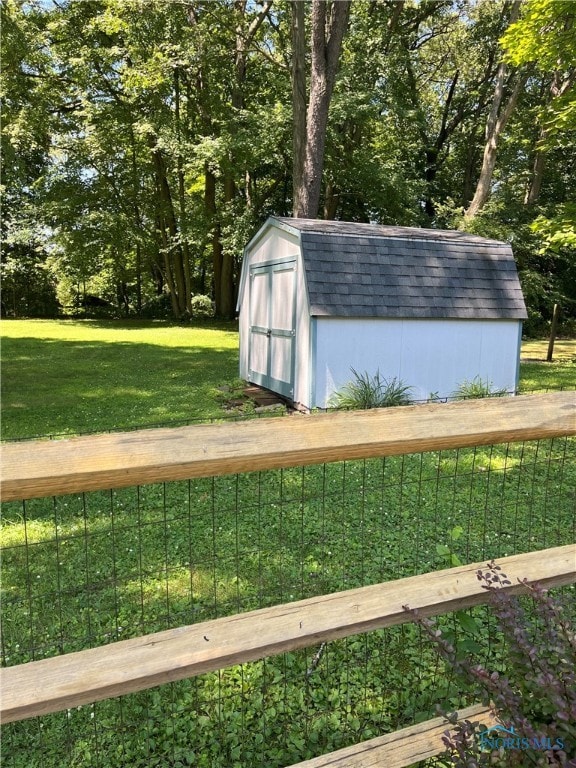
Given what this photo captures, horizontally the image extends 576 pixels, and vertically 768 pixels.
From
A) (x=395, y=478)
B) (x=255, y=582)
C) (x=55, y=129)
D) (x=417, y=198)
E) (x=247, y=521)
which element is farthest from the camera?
(x=55, y=129)

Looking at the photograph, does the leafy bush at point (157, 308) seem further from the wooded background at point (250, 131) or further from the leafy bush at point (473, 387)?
the leafy bush at point (473, 387)

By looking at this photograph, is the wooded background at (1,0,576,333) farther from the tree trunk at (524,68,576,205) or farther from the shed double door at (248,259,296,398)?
the shed double door at (248,259,296,398)

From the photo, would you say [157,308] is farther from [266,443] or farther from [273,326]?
[266,443]

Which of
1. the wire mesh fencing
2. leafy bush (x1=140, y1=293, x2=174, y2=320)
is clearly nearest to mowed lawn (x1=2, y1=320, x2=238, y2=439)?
the wire mesh fencing

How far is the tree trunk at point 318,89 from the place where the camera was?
34.2 ft

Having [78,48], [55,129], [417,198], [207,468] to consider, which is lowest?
[207,468]

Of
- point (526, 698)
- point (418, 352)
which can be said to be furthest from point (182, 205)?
point (526, 698)

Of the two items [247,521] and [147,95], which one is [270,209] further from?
[247,521]

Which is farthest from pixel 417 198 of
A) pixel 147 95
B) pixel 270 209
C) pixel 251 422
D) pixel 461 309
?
pixel 251 422

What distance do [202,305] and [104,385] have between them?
16082 millimetres

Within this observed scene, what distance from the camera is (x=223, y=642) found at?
4.06ft

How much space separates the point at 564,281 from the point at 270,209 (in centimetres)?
1092

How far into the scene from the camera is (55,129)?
20828 millimetres

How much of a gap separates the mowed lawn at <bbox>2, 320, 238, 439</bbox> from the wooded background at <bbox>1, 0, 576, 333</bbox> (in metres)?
3.84
